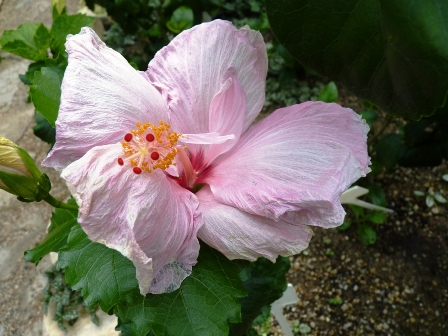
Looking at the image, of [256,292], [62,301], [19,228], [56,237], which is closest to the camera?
[56,237]

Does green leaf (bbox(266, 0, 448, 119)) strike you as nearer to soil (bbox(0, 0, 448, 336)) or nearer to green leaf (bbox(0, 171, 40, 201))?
green leaf (bbox(0, 171, 40, 201))

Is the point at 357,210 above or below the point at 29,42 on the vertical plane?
below

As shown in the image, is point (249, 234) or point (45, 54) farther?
point (45, 54)

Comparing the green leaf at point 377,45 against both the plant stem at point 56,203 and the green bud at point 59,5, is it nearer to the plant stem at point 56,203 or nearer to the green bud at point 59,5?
the plant stem at point 56,203

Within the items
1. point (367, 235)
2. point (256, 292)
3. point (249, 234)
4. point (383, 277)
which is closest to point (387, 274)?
point (383, 277)

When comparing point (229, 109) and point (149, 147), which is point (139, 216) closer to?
point (149, 147)

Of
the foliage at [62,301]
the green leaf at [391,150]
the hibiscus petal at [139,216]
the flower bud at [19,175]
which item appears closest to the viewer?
the hibiscus petal at [139,216]

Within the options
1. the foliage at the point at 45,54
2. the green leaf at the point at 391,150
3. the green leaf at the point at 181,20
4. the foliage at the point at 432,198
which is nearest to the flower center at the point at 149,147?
the foliage at the point at 45,54
